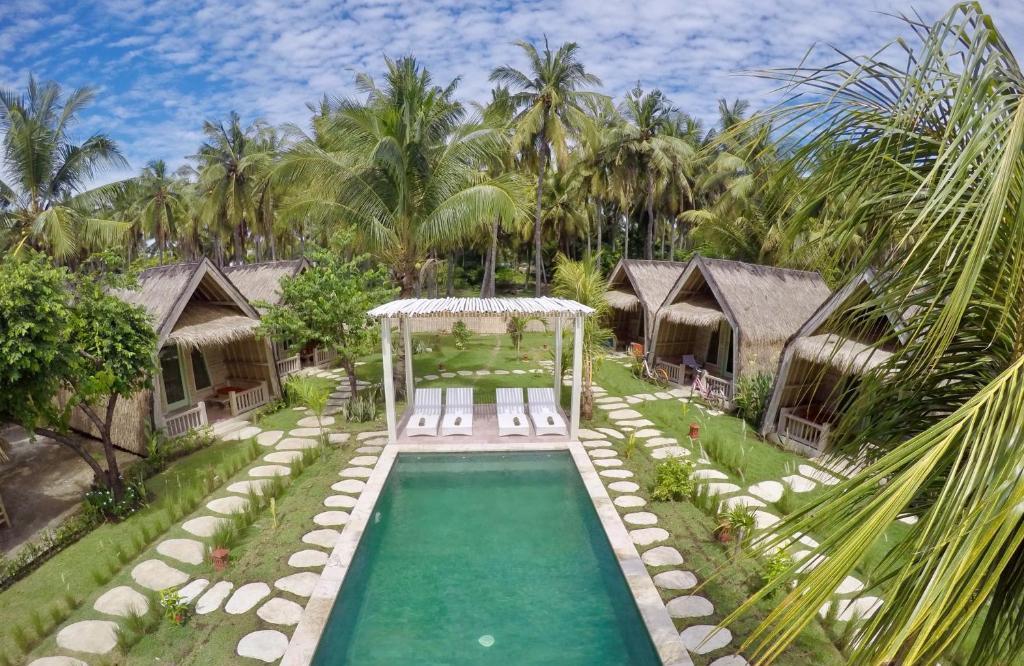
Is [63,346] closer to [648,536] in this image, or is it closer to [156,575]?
[156,575]

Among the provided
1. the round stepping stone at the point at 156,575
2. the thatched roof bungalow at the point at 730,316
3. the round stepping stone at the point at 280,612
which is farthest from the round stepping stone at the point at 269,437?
the thatched roof bungalow at the point at 730,316

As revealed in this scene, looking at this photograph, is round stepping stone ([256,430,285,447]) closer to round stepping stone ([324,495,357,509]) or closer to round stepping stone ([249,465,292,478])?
round stepping stone ([249,465,292,478])

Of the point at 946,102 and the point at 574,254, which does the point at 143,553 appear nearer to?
the point at 946,102

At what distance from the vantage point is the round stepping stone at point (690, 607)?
5.33 meters

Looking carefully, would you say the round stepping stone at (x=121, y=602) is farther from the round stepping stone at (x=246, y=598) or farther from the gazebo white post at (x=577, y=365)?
the gazebo white post at (x=577, y=365)

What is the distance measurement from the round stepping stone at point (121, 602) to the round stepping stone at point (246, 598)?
0.82 metres

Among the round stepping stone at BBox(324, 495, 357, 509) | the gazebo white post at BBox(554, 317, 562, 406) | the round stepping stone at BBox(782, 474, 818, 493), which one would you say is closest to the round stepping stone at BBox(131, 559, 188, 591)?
the round stepping stone at BBox(324, 495, 357, 509)

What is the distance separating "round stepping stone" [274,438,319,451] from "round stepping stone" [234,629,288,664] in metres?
5.01

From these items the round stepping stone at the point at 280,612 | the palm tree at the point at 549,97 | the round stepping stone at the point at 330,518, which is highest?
the palm tree at the point at 549,97

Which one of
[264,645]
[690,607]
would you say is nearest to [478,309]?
[690,607]

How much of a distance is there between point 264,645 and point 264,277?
45.4 ft

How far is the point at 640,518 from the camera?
24.3 ft

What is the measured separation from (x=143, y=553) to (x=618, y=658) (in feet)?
19.4

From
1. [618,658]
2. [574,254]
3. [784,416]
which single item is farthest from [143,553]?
[574,254]
